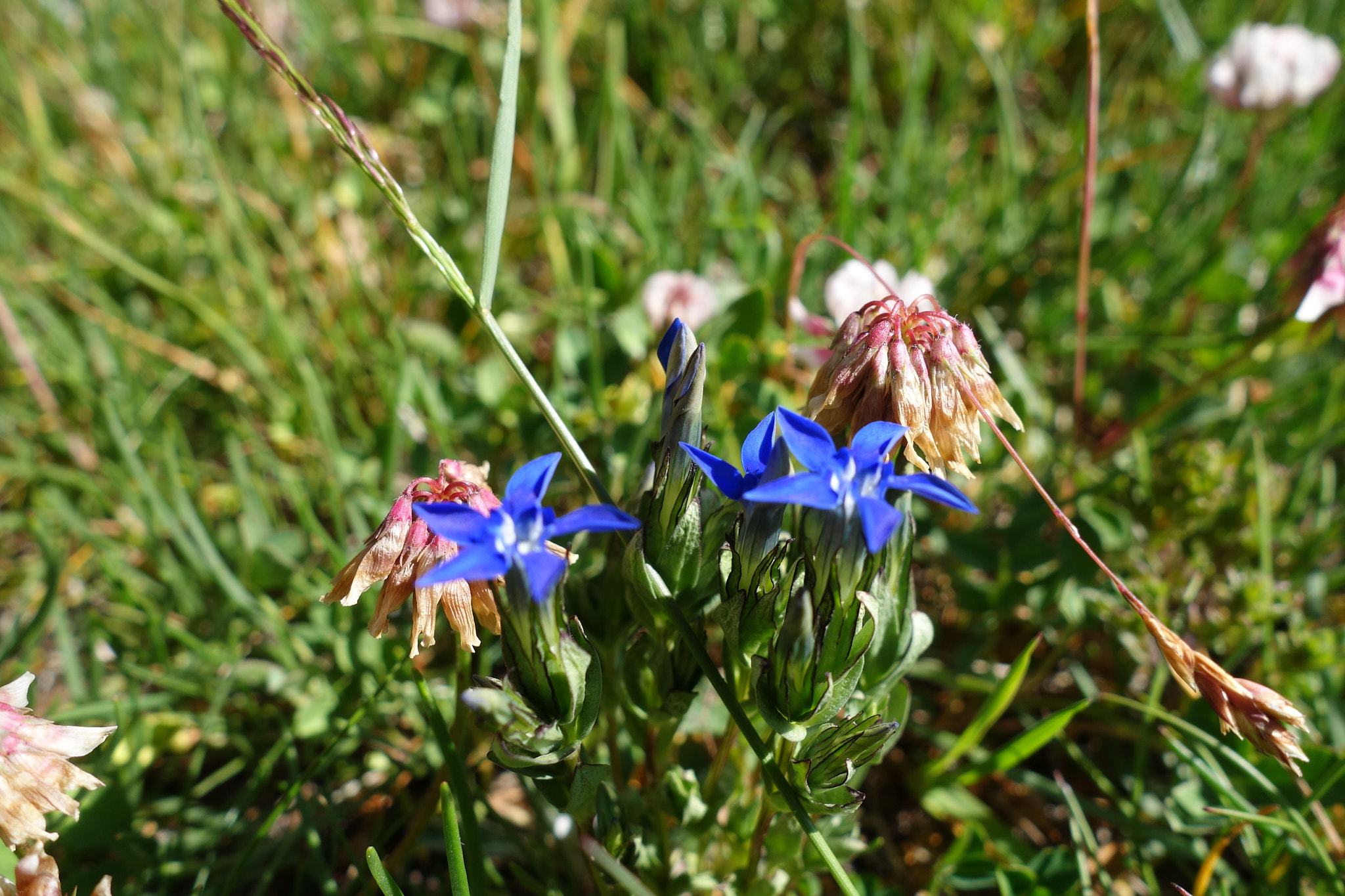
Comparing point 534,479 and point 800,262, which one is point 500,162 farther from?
point 800,262

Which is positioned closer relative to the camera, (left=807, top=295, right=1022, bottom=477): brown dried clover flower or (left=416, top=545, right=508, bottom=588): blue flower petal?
(left=416, top=545, right=508, bottom=588): blue flower petal

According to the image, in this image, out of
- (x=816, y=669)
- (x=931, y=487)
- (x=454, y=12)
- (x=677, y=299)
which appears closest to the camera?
(x=931, y=487)

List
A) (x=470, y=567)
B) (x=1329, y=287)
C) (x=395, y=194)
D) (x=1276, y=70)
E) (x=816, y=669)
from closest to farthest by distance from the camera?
(x=470, y=567) → (x=816, y=669) → (x=395, y=194) → (x=1329, y=287) → (x=1276, y=70)

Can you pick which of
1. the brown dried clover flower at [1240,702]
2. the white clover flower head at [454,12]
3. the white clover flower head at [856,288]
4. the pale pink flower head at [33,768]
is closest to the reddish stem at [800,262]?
the white clover flower head at [856,288]

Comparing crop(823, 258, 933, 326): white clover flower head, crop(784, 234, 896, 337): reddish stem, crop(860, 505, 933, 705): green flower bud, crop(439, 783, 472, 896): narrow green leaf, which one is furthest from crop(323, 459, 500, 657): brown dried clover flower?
crop(823, 258, 933, 326): white clover flower head

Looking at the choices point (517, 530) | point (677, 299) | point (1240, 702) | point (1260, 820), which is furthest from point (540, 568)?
point (677, 299)

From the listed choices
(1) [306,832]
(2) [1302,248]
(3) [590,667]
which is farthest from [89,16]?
(2) [1302,248]

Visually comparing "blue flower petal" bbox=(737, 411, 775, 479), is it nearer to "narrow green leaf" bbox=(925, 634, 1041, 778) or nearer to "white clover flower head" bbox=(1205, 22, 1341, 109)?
"narrow green leaf" bbox=(925, 634, 1041, 778)
